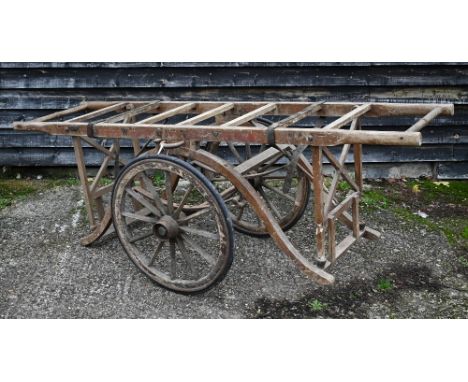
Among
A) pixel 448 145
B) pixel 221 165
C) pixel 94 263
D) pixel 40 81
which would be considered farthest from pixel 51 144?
pixel 448 145

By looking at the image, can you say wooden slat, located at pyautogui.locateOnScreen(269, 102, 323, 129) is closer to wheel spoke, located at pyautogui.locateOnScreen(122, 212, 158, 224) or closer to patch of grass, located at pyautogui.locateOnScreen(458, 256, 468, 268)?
wheel spoke, located at pyautogui.locateOnScreen(122, 212, 158, 224)

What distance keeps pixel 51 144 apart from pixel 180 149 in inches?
111

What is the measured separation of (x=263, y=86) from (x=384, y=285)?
8.16ft

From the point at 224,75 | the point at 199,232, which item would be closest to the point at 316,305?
the point at 199,232

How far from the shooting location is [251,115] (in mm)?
3934

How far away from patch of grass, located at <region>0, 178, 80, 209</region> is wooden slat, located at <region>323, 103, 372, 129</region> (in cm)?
329

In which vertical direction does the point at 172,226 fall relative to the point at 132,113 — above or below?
below

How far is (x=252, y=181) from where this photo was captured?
4.72m

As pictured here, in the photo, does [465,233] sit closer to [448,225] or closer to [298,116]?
[448,225]

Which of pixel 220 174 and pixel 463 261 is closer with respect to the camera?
pixel 220 174

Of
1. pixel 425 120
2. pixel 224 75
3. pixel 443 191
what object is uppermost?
pixel 224 75

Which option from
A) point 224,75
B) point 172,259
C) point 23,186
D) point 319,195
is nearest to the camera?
point 319,195

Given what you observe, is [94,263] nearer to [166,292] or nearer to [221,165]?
[166,292]

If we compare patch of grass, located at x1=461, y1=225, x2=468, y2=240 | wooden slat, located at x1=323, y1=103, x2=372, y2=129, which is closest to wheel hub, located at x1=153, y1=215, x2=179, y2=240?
wooden slat, located at x1=323, y1=103, x2=372, y2=129
